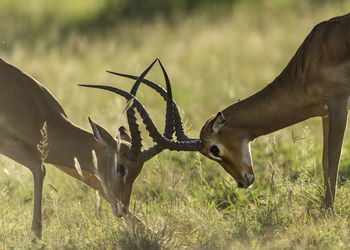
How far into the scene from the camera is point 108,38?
20.8 metres

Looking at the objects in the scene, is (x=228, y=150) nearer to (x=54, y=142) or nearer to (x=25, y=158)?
(x=54, y=142)

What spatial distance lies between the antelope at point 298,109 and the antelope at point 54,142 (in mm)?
463

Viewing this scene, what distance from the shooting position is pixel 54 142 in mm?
6711

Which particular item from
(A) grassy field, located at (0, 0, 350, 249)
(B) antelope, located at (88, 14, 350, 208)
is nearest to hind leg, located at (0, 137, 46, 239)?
(A) grassy field, located at (0, 0, 350, 249)

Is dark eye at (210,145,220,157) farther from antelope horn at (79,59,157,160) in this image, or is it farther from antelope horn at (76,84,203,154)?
antelope horn at (79,59,157,160)

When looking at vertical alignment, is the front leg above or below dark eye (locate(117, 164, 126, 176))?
above

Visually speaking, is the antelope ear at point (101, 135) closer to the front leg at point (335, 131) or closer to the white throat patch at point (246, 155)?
the white throat patch at point (246, 155)

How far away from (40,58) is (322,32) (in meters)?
12.2

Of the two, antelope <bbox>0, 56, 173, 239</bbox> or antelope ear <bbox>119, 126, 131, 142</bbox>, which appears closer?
antelope <bbox>0, 56, 173, 239</bbox>

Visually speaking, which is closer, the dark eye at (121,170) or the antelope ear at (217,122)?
the dark eye at (121,170)

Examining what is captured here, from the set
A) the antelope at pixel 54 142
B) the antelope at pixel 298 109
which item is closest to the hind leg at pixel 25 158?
the antelope at pixel 54 142

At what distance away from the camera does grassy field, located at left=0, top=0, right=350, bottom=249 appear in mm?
5812

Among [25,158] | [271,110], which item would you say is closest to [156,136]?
[25,158]

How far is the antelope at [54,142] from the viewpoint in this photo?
649cm
